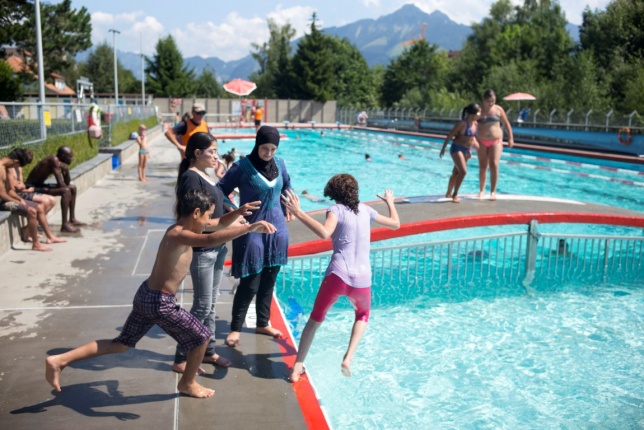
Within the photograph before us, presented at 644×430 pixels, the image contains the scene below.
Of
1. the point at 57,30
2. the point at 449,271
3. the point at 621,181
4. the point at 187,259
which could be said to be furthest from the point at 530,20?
the point at 187,259

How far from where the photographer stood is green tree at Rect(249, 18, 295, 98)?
68000mm

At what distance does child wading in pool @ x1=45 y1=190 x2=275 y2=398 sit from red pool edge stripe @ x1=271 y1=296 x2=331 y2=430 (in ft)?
2.47

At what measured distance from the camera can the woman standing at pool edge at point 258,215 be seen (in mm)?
4574

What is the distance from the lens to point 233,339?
4715 millimetres

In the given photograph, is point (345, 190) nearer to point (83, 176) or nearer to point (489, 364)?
point (489, 364)

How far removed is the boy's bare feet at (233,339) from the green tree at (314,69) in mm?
59157

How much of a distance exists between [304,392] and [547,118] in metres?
30.0

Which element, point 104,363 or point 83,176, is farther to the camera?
point 83,176

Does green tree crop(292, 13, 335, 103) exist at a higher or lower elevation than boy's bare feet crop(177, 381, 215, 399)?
higher

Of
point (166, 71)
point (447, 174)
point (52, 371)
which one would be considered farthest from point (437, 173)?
point (166, 71)

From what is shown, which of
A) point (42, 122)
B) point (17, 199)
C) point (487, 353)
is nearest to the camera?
point (487, 353)

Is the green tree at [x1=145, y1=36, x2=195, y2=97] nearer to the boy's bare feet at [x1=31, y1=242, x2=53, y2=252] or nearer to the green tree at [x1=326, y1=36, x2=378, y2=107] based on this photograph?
the green tree at [x1=326, y1=36, x2=378, y2=107]

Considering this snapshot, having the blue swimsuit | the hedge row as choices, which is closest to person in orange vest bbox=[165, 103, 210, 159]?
the hedge row

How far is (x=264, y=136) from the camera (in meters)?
4.49
